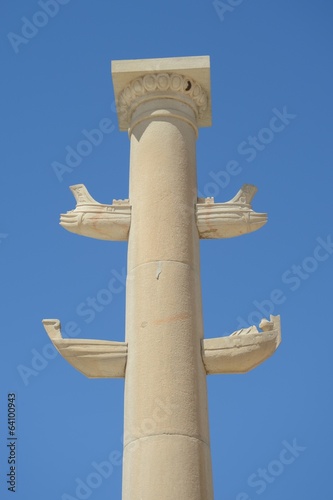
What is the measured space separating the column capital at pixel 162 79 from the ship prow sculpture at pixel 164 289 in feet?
0.06

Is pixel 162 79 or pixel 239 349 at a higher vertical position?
pixel 162 79

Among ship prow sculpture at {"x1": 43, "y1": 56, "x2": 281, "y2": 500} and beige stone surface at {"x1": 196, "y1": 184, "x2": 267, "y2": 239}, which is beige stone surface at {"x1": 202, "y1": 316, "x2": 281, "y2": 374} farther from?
beige stone surface at {"x1": 196, "y1": 184, "x2": 267, "y2": 239}

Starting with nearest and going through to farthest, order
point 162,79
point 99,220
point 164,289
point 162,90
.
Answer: point 164,289 < point 99,220 < point 162,79 < point 162,90

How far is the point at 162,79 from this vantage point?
15.6 meters

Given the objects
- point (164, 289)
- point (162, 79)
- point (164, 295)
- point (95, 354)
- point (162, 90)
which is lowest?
point (95, 354)

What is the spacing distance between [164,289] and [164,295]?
0.12 meters

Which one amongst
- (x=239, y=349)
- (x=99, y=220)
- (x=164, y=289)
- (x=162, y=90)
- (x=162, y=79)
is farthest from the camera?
(x=162, y=90)

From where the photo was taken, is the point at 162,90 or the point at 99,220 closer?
the point at 99,220

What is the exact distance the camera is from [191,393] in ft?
42.4

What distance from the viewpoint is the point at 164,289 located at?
13.7 metres

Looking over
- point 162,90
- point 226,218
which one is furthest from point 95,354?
point 162,90

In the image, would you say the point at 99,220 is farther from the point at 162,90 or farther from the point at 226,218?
the point at 162,90

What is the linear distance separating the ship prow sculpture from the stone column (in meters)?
0.02

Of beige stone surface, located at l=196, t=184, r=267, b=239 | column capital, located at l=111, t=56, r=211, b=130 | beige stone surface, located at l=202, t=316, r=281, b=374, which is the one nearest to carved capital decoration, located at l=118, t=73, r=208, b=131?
column capital, located at l=111, t=56, r=211, b=130
